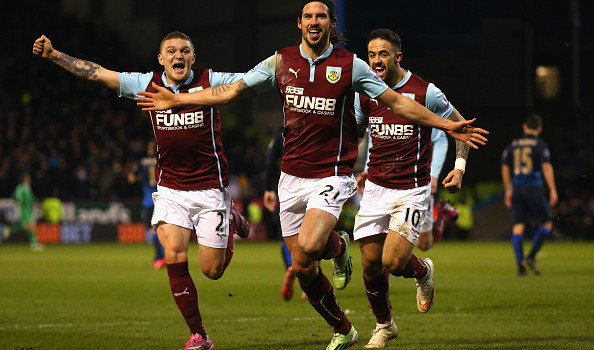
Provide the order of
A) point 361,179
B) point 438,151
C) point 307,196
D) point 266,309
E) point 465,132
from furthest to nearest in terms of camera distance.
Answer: point 266,309 < point 438,151 < point 361,179 < point 307,196 < point 465,132

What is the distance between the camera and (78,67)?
7.34 meters

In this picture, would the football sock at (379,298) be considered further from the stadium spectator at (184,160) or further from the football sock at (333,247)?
the stadium spectator at (184,160)

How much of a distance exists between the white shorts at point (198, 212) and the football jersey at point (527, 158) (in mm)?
7993

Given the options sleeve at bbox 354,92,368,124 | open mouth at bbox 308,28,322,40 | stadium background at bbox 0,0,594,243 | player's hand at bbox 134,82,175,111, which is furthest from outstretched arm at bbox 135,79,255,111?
stadium background at bbox 0,0,594,243

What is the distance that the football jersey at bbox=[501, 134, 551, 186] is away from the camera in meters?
14.3

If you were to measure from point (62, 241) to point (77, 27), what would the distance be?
34.6ft

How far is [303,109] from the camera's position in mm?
6809

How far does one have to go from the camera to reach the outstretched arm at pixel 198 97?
651 cm

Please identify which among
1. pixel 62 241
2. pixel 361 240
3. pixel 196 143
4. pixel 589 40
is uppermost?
pixel 589 40

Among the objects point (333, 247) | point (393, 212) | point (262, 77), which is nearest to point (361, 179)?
point (393, 212)

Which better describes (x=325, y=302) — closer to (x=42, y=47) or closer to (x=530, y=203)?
(x=42, y=47)

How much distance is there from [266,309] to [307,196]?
3.48 metres

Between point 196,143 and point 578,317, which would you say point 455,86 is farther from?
point 196,143

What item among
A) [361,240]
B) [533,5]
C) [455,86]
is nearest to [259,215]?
[455,86]
